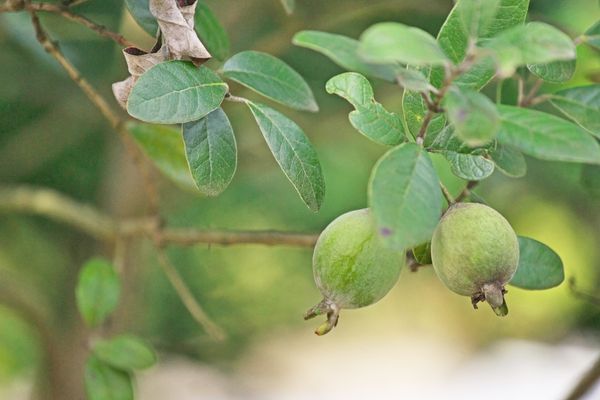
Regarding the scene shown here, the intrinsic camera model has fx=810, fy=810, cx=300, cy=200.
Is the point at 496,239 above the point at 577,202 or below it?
above

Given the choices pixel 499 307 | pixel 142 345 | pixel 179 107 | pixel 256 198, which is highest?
pixel 179 107

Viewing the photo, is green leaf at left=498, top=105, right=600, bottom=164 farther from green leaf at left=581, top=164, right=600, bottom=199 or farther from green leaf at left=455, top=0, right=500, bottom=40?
green leaf at left=581, top=164, right=600, bottom=199

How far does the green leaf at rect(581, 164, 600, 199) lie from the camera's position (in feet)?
2.35

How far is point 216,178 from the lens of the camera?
486mm

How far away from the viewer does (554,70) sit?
1.68ft

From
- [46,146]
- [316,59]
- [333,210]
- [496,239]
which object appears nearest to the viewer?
[496,239]

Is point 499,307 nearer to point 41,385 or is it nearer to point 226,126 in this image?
point 226,126

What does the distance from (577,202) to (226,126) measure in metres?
0.87

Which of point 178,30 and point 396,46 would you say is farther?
point 178,30

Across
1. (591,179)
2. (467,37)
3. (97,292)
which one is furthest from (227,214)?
(467,37)

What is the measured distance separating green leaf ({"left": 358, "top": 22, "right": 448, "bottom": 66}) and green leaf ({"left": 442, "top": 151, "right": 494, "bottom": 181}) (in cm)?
11

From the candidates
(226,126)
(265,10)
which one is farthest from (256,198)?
(226,126)

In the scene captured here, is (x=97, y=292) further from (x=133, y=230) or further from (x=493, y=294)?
(x=493, y=294)

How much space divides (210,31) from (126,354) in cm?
29
